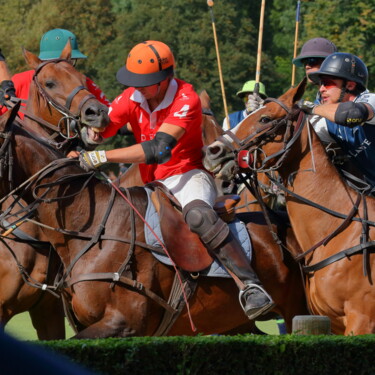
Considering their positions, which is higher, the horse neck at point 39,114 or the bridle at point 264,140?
the horse neck at point 39,114

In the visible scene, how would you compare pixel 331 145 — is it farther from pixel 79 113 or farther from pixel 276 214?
pixel 79 113

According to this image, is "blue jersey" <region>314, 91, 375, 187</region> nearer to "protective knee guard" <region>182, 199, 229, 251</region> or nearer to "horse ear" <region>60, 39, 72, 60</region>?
"protective knee guard" <region>182, 199, 229, 251</region>

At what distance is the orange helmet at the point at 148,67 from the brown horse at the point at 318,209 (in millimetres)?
608

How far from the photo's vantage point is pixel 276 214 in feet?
21.4

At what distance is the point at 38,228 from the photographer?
6.56 meters

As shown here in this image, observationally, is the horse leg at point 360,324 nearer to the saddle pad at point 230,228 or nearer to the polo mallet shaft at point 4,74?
the saddle pad at point 230,228

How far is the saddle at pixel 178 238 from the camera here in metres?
5.71

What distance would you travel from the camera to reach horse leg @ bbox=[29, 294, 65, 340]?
6.88m

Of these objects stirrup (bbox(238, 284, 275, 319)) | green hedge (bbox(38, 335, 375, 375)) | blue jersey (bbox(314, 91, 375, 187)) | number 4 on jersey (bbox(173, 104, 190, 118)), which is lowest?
stirrup (bbox(238, 284, 275, 319))

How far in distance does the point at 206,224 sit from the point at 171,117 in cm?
76

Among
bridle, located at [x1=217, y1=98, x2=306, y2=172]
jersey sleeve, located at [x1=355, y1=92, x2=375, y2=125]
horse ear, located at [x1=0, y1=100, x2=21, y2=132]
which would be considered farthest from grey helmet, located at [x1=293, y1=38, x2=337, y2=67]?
horse ear, located at [x1=0, y1=100, x2=21, y2=132]

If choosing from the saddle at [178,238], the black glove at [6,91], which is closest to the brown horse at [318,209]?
the saddle at [178,238]

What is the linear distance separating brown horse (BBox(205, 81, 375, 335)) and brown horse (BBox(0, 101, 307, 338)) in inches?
23.5

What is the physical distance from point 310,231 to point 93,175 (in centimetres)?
154
